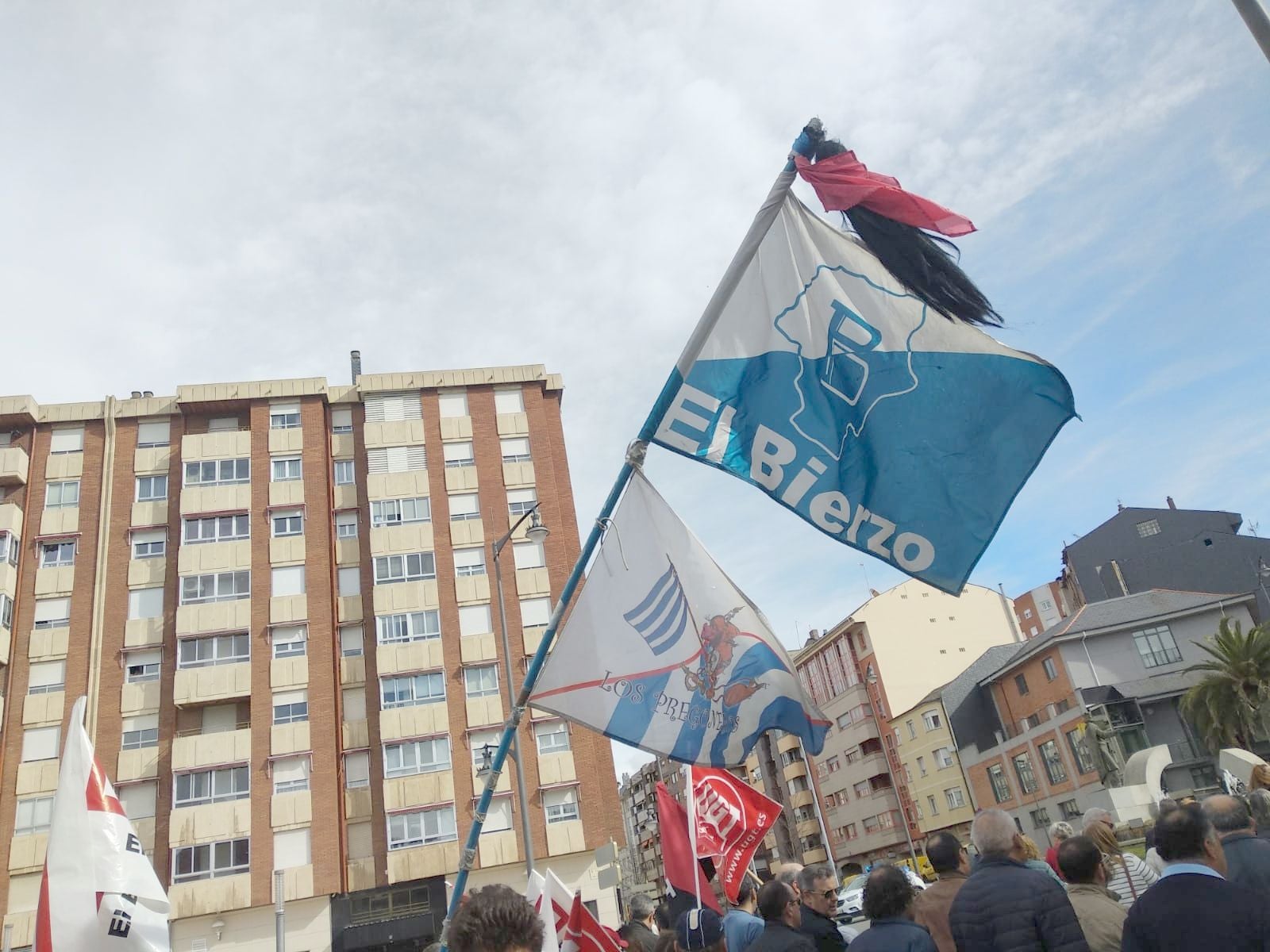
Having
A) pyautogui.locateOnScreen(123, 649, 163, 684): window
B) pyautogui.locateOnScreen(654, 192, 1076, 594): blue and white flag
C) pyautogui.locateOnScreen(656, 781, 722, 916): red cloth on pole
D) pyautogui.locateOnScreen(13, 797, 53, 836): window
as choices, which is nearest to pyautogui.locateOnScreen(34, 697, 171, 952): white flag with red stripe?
pyautogui.locateOnScreen(654, 192, 1076, 594): blue and white flag

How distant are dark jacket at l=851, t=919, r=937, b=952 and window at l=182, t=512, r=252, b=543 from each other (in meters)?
38.0

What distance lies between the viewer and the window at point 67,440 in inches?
1596

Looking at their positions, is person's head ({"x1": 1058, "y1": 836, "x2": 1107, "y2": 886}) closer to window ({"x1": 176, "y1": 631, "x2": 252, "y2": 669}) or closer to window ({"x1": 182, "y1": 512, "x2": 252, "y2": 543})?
window ({"x1": 176, "y1": 631, "x2": 252, "y2": 669})

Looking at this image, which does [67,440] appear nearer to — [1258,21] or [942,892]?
[942,892]

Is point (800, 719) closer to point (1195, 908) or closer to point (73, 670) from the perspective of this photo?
point (1195, 908)

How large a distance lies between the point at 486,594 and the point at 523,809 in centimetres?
1996

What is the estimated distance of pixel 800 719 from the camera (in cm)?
575

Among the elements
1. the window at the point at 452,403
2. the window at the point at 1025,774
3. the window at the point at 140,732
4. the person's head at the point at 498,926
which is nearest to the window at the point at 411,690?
the window at the point at 140,732

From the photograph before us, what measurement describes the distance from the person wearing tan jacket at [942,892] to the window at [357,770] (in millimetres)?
34390

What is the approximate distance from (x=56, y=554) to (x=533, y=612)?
731 inches

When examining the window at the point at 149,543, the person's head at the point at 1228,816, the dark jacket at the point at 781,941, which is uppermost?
the window at the point at 149,543

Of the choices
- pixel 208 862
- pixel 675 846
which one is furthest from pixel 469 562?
pixel 675 846

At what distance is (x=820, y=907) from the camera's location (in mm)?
5984

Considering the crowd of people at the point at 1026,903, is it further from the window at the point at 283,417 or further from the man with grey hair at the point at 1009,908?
the window at the point at 283,417
